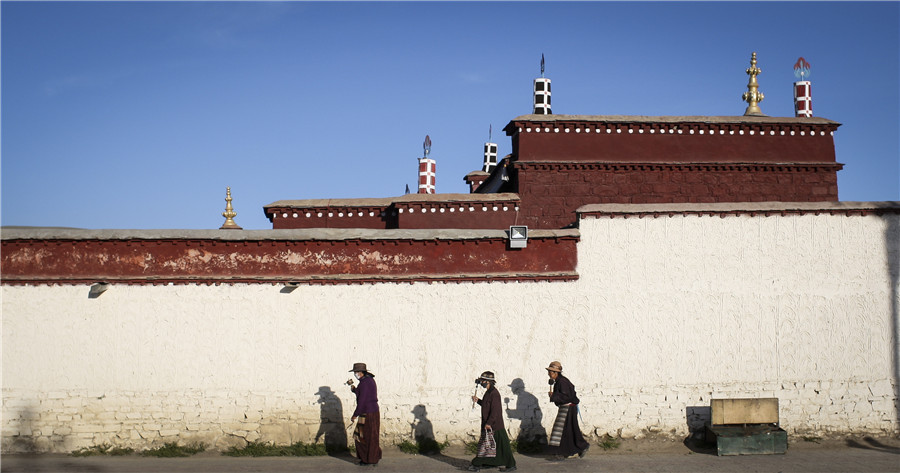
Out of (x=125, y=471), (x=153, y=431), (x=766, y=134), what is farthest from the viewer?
(x=766, y=134)

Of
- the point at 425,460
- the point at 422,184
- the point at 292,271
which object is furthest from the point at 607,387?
the point at 422,184

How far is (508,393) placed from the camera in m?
12.0

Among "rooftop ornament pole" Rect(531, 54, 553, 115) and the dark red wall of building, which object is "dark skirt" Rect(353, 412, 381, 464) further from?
"rooftop ornament pole" Rect(531, 54, 553, 115)

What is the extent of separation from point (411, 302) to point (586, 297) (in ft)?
8.94

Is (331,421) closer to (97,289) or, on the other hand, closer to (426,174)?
(97,289)

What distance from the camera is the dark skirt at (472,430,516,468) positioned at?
10641 millimetres

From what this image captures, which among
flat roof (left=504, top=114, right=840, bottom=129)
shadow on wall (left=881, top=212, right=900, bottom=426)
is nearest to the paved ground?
shadow on wall (left=881, top=212, right=900, bottom=426)

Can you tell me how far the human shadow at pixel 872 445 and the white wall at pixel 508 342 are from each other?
212 mm

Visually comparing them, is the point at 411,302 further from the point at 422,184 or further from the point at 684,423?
the point at 422,184

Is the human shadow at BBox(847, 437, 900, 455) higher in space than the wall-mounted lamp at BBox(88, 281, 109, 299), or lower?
lower

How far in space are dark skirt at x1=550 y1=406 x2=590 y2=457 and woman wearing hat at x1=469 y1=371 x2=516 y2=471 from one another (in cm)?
94

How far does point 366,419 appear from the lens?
1097cm

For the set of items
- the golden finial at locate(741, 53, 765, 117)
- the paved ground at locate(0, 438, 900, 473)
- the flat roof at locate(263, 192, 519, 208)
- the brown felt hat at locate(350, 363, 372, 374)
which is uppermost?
the golden finial at locate(741, 53, 765, 117)

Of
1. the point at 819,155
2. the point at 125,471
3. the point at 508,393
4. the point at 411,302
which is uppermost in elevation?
the point at 819,155
